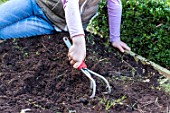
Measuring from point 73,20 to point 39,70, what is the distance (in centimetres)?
55

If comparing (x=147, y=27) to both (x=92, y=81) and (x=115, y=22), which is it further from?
(x=92, y=81)

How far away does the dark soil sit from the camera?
295 centimetres

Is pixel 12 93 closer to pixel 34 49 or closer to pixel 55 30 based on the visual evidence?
pixel 34 49

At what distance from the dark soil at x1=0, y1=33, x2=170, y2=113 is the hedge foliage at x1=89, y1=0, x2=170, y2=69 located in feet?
0.76

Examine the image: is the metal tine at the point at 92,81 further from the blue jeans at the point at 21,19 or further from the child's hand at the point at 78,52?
the blue jeans at the point at 21,19

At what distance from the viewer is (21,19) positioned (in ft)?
13.7

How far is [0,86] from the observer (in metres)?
3.17

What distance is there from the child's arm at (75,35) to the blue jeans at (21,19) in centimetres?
90

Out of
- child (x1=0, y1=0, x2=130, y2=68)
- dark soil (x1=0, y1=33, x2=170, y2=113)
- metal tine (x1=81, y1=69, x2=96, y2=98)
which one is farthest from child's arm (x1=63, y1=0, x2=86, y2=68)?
child (x1=0, y1=0, x2=130, y2=68)

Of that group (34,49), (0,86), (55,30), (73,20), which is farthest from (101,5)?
(0,86)

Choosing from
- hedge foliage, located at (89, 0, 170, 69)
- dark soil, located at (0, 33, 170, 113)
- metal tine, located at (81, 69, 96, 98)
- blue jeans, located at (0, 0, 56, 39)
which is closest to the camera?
dark soil, located at (0, 33, 170, 113)

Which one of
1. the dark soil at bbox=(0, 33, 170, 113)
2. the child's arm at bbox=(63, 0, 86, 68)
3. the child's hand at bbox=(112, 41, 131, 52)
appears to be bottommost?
the dark soil at bbox=(0, 33, 170, 113)

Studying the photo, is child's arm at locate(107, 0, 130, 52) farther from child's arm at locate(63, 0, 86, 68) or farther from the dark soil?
child's arm at locate(63, 0, 86, 68)

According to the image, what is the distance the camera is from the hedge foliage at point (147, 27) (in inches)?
153
